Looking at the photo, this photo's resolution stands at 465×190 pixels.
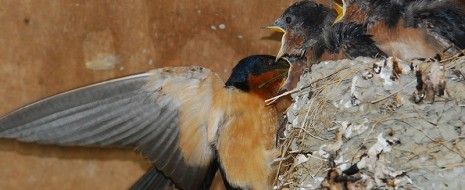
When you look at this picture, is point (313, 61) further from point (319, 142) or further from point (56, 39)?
point (56, 39)

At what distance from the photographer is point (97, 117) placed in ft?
11.5

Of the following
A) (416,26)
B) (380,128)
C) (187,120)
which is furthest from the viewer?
(187,120)

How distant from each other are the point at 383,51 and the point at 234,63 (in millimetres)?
639

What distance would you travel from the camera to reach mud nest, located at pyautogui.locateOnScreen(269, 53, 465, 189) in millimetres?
3031

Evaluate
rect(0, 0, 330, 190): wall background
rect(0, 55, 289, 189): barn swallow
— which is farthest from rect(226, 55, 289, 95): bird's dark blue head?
rect(0, 0, 330, 190): wall background

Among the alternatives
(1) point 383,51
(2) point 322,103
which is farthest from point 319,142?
(1) point 383,51

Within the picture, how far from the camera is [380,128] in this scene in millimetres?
3178

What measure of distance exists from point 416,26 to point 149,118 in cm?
88

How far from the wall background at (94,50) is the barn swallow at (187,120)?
29cm

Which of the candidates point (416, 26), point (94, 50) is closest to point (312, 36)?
point (416, 26)

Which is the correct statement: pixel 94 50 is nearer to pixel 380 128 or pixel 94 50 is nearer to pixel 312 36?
pixel 312 36

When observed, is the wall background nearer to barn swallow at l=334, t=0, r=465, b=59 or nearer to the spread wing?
the spread wing

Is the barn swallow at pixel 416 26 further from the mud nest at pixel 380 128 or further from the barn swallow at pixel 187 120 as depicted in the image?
the barn swallow at pixel 187 120

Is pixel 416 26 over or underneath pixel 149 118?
over
